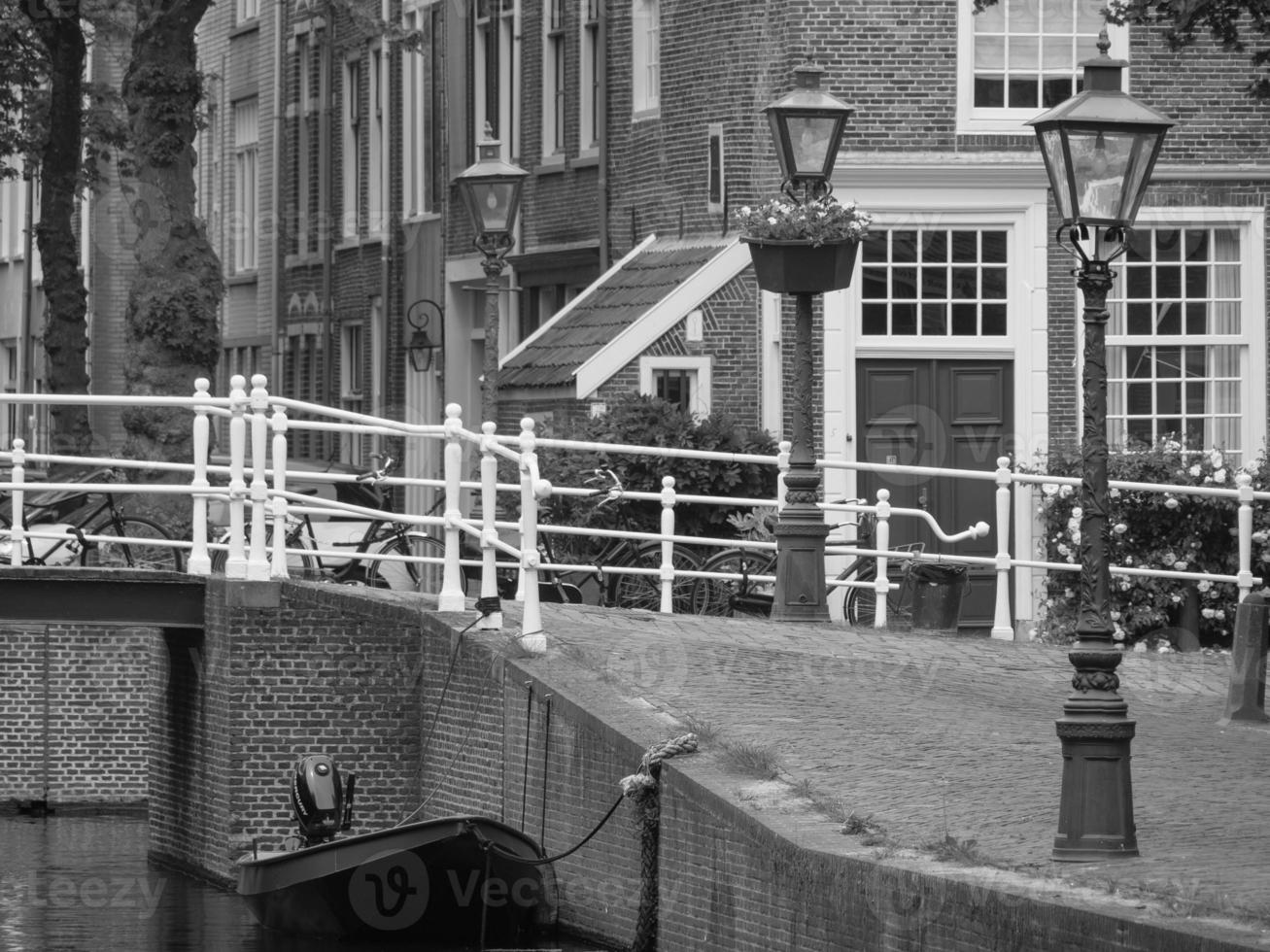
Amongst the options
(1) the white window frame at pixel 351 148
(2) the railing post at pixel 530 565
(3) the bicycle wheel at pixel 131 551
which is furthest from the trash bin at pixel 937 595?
(1) the white window frame at pixel 351 148

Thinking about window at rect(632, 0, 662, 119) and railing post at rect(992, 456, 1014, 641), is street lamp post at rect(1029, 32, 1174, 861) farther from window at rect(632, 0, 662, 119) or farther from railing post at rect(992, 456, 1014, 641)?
window at rect(632, 0, 662, 119)

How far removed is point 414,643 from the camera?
1505 centimetres

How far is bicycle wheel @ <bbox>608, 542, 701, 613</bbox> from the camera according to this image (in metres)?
18.6

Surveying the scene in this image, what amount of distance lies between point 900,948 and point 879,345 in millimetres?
13427

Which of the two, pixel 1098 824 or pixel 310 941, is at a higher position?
pixel 1098 824

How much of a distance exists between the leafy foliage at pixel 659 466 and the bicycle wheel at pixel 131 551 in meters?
3.18

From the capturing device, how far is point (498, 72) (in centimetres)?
2842

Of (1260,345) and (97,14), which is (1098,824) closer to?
(1260,345)

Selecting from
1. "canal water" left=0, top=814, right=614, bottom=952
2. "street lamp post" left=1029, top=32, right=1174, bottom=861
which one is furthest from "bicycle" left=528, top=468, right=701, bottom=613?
"street lamp post" left=1029, top=32, right=1174, bottom=861

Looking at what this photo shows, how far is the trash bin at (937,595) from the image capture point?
1712cm

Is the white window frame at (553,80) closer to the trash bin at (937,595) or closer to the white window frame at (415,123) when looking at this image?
the white window frame at (415,123)

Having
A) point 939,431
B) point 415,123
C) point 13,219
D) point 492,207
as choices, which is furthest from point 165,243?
point 13,219

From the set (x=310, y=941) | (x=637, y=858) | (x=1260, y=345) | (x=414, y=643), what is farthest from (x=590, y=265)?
(x=637, y=858)

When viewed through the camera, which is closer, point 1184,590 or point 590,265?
point 1184,590
